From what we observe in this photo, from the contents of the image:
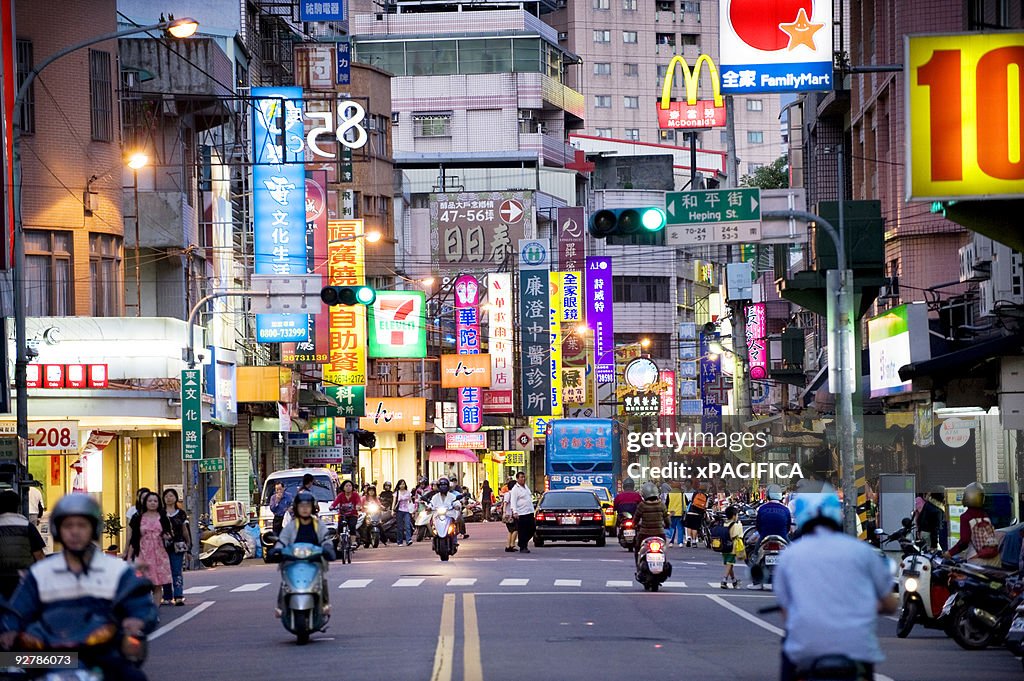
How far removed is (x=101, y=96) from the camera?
150 ft

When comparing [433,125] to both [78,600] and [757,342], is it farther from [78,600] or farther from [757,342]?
[78,600]

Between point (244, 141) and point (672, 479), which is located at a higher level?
point (244, 141)

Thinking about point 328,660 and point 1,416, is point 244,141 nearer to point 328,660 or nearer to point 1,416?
point 1,416

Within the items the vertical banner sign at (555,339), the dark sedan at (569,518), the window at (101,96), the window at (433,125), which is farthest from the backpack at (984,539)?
the window at (433,125)

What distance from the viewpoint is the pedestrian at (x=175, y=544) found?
27.1 meters

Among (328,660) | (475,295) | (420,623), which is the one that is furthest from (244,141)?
(328,660)

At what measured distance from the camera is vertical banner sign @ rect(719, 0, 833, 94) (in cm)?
2786

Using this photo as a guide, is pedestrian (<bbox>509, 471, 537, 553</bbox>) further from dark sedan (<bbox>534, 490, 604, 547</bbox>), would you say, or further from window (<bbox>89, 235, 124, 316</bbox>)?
window (<bbox>89, 235, 124, 316</bbox>)

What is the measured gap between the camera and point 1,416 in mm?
37719

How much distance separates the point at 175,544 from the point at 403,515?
2815 centimetres

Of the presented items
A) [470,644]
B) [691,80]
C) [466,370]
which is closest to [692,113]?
[691,80]

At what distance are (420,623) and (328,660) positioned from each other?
4135 mm

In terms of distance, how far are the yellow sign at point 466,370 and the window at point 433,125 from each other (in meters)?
32.3

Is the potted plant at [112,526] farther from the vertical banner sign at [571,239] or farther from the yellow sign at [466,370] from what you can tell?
the vertical banner sign at [571,239]
